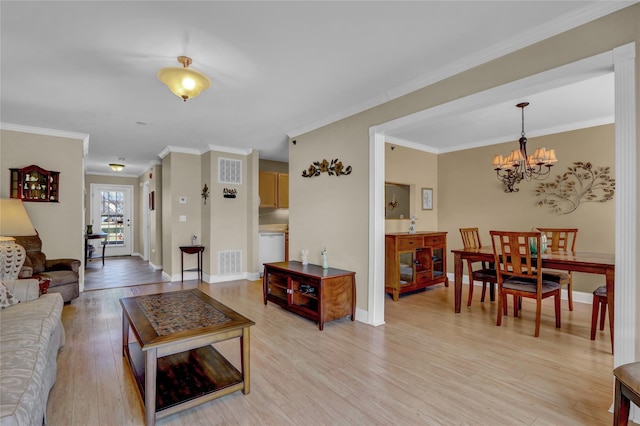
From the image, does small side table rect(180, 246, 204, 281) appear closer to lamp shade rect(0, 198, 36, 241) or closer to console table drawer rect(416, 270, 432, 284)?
lamp shade rect(0, 198, 36, 241)

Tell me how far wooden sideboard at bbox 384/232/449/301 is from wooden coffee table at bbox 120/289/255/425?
277 centimetres

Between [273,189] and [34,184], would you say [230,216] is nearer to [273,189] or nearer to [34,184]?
[273,189]

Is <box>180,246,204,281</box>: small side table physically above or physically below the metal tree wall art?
below

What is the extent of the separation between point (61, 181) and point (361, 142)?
4502 mm

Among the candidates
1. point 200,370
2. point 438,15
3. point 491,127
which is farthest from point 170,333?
point 491,127

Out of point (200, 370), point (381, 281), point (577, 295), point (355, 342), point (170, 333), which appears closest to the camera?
point (170, 333)

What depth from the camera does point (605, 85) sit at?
3197mm

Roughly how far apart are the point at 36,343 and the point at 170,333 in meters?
0.68

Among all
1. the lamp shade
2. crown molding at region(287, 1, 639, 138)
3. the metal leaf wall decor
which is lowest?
the lamp shade

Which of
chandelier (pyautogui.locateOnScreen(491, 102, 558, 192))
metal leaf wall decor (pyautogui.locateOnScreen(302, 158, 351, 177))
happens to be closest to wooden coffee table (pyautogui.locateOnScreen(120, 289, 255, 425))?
metal leaf wall decor (pyautogui.locateOnScreen(302, 158, 351, 177))

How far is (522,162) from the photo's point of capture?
13.6 ft

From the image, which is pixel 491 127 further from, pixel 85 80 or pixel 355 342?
pixel 85 80

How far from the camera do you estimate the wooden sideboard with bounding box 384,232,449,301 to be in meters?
4.54

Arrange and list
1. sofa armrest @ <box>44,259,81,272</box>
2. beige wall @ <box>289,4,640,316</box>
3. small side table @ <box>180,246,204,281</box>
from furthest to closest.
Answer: small side table @ <box>180,246,204,281</box>
sofa armrest @ <box>44,259,81,272</box>
beige wall @ <box>289,4,640,316</box>
